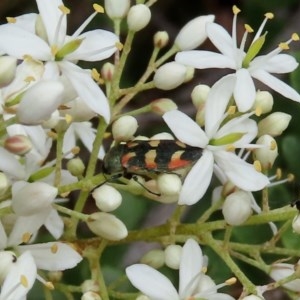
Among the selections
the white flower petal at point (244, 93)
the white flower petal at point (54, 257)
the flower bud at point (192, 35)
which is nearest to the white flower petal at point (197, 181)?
the white flower petal at point (244, 93)

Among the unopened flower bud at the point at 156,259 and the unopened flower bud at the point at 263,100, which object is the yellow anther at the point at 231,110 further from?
the unopened flower bud at the point at 156,259

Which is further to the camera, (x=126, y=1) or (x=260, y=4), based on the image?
(x=260, y=4)

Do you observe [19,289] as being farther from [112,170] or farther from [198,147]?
[198,147]

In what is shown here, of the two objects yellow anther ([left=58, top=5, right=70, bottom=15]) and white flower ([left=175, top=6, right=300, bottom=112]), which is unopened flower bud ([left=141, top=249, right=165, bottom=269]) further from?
yellow anther ([left=58, top=5, right=70, bottom=15])

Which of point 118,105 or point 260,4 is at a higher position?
point 118,105

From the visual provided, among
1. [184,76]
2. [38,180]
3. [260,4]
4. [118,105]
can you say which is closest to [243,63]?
[184,76]

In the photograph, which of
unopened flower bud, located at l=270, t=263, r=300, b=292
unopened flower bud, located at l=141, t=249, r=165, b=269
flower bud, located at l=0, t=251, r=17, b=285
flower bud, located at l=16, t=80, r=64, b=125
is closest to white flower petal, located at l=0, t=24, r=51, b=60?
flower bud, located at l=16, t=80, r=64, b=125
